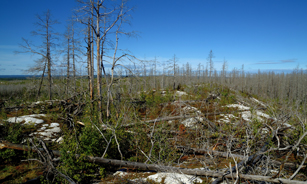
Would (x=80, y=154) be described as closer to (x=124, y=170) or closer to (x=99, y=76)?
(x=124, y=170)

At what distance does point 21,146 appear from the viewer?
5387mm

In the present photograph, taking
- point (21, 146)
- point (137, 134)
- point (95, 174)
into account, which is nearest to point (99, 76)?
point (137, 134)

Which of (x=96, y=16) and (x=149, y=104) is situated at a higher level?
(x=96, y=16)

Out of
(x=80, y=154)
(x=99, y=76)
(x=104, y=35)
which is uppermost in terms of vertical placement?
(x=104, y=35)

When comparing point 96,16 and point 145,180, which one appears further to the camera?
point 96,16

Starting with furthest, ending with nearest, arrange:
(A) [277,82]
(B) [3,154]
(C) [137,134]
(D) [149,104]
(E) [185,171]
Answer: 1. (A) [277,82]
2. (D) [149,104]
3. (C) [137,134]
4. (B) [3,154]
5. (E) [185,171]

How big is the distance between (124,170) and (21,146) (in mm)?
3726

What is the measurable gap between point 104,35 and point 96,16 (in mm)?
873

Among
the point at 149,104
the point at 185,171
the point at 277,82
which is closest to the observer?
the point at 185,171

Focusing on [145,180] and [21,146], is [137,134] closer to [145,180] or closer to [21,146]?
[145,180]

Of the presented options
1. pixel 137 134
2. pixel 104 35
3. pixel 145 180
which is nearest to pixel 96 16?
pixel 104 35

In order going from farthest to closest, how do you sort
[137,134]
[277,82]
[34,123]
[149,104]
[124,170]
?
[277,82] → [149,104] → [34,123] → [137,134] → [124,170]

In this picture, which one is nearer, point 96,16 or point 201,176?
point 201,176

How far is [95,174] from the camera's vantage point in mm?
4316
